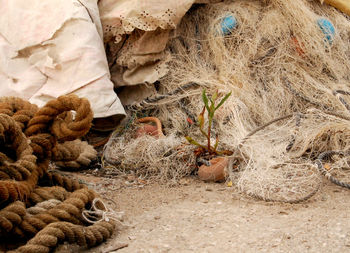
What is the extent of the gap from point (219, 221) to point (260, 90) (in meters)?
1.41

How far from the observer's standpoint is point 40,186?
2145 millimetres

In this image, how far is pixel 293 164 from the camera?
244 centimetres

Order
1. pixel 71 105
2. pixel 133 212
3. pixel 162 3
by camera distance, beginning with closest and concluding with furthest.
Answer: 1. pixel 71 105
2. pixel 133 212
3. pixel 162 3

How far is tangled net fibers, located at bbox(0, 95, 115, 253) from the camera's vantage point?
1690mm

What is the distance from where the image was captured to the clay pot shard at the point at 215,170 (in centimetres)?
258

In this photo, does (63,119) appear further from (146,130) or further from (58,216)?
(146,130)

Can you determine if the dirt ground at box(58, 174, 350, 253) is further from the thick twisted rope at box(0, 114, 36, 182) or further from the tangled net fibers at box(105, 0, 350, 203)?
the thick twisted rope at box(0, 114, 36, 182)

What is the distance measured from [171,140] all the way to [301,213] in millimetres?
985

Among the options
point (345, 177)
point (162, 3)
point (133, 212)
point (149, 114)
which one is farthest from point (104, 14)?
point (345, 177)

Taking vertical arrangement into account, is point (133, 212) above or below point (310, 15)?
below

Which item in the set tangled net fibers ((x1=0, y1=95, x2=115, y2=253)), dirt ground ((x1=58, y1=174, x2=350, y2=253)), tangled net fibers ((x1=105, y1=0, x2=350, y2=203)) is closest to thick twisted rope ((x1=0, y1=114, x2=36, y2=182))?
tangled net fibers ((x1=0, y1=95, x2=115, y2=253))

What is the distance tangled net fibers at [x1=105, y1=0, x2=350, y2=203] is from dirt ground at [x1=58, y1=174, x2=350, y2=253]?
0.16 metres

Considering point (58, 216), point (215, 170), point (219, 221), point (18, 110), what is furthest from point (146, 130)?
point (58, 216)

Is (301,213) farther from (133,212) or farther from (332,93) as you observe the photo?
(332,93)
